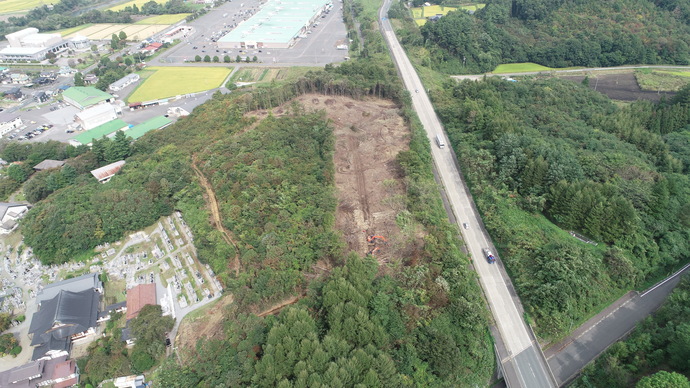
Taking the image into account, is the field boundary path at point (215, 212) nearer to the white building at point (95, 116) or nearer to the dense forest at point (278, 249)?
the dense forest at point (278, 249)

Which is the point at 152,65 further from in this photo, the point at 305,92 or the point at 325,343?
the point at 325,343

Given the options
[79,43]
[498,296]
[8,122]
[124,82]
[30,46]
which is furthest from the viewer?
[79,43]

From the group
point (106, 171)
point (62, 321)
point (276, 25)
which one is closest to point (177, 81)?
point (106, 171)

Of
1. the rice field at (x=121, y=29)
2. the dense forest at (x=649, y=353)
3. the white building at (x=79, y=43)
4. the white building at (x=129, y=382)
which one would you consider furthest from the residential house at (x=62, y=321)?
the rice field at (x=121, y=29)

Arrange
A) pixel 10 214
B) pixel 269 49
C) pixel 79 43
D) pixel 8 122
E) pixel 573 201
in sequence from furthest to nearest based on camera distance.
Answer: pixel 79 43 < pixel 269 49 < pixel 8 122 < pixel 10 214 < pixel 573 201

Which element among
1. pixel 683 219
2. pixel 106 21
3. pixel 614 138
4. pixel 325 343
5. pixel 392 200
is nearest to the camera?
pixel 325 343

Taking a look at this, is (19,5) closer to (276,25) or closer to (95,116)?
(276,25)

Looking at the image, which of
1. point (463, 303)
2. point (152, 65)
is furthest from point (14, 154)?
point (463, 303)
